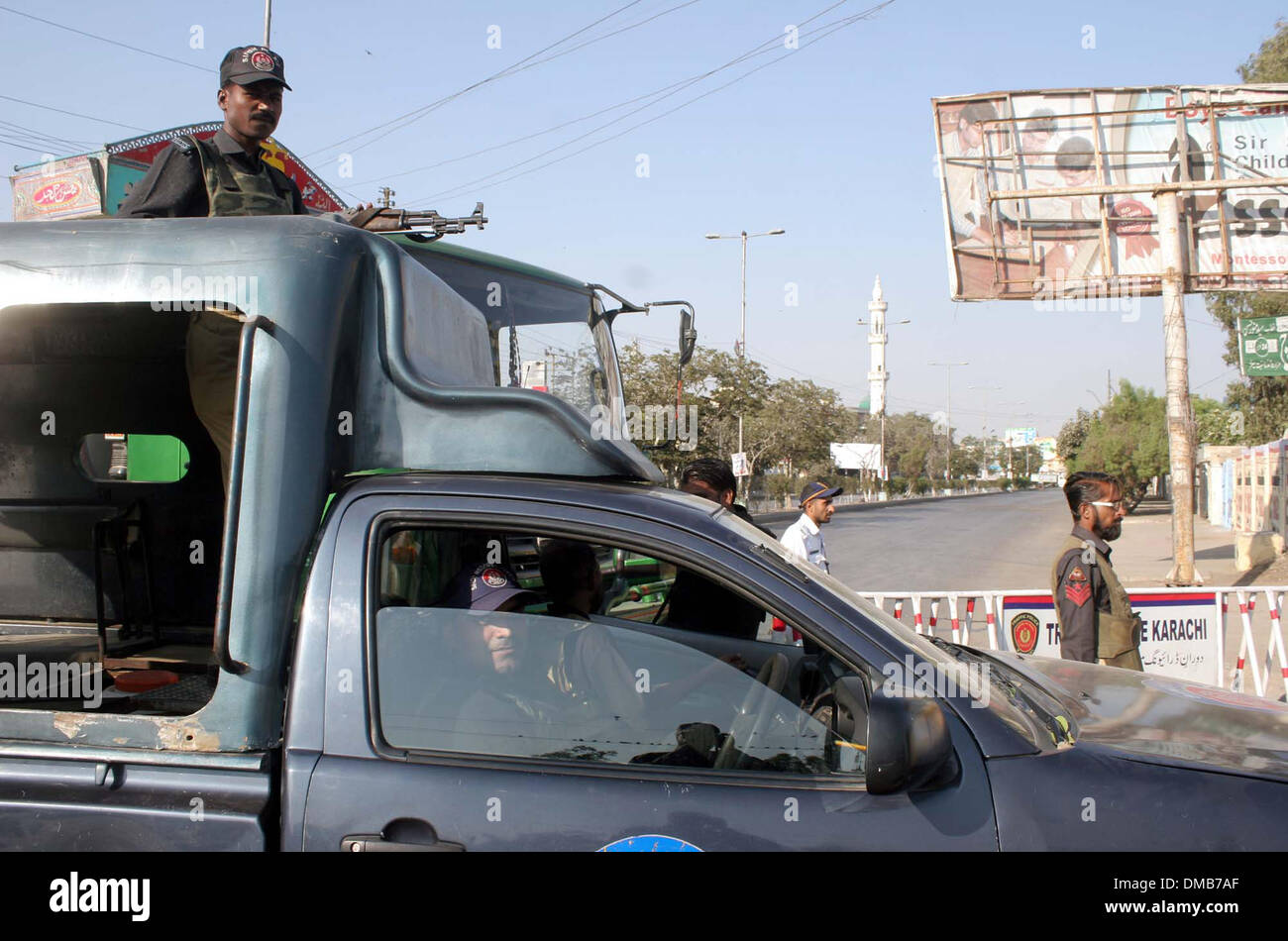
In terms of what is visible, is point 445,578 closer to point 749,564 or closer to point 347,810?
point 347,810

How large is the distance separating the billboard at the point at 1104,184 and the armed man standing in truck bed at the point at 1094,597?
28.0 ft

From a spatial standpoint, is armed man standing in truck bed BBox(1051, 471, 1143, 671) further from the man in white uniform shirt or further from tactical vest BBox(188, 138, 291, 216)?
tactical vest BBox(188, 138, 291, 216)

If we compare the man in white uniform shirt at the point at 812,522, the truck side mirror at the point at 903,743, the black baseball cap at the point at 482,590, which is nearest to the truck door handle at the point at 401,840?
the black baseball cap at the point at 482,590

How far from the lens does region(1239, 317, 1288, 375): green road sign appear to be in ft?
60.9

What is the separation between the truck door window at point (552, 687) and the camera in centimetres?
203

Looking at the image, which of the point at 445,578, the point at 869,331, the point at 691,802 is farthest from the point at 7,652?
the point at 869,331

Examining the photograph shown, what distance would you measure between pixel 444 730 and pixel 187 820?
52 centimetres

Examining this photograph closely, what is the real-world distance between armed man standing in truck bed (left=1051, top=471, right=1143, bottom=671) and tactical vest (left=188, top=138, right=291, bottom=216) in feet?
12.8

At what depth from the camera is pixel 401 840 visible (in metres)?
1.89

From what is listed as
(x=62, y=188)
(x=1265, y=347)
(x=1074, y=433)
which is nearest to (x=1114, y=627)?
(x=62, y=188)

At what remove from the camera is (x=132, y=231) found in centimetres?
227

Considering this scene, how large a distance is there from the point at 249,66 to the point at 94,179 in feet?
24.0

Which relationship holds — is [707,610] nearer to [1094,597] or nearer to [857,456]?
[1094,597]

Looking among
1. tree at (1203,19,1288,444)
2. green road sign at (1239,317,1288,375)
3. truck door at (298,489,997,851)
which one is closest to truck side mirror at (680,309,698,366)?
truck door at (298,489,997,851)
